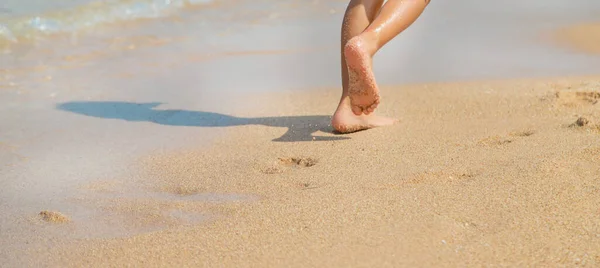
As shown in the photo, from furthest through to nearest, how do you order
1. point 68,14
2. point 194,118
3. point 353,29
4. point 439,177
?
point 68,14
point 194,118
point 353,29
point 439,177

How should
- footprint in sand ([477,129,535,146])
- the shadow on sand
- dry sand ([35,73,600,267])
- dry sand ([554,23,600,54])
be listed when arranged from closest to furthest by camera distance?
dry sand ([35,73,600,267]), footprint in sand ([477,129,535,146]), the shadow on sand, dry sand ([554,23,600,54])

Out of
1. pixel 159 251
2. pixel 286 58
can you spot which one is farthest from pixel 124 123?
pixel 159 251

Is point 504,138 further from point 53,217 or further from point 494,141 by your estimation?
point 53,217

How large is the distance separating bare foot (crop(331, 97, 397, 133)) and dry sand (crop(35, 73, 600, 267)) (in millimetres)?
46

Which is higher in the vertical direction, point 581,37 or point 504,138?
point 581,37

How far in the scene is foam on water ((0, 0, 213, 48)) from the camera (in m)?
5.81

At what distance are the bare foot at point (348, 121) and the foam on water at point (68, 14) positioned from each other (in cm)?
326

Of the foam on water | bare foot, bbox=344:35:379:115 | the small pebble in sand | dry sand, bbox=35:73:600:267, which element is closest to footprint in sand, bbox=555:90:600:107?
dry sand, bbox=35:73:600:267

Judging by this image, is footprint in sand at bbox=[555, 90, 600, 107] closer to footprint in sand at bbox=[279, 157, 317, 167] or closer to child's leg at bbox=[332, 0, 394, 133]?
child's leg at bbox=[332, 0, 394, 133]

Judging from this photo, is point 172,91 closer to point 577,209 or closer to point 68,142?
point 68,142

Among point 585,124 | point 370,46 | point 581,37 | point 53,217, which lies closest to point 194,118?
point 370,46

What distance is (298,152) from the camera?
293 centimetres

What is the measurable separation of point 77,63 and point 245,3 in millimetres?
1891

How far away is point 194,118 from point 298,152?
0.81m
